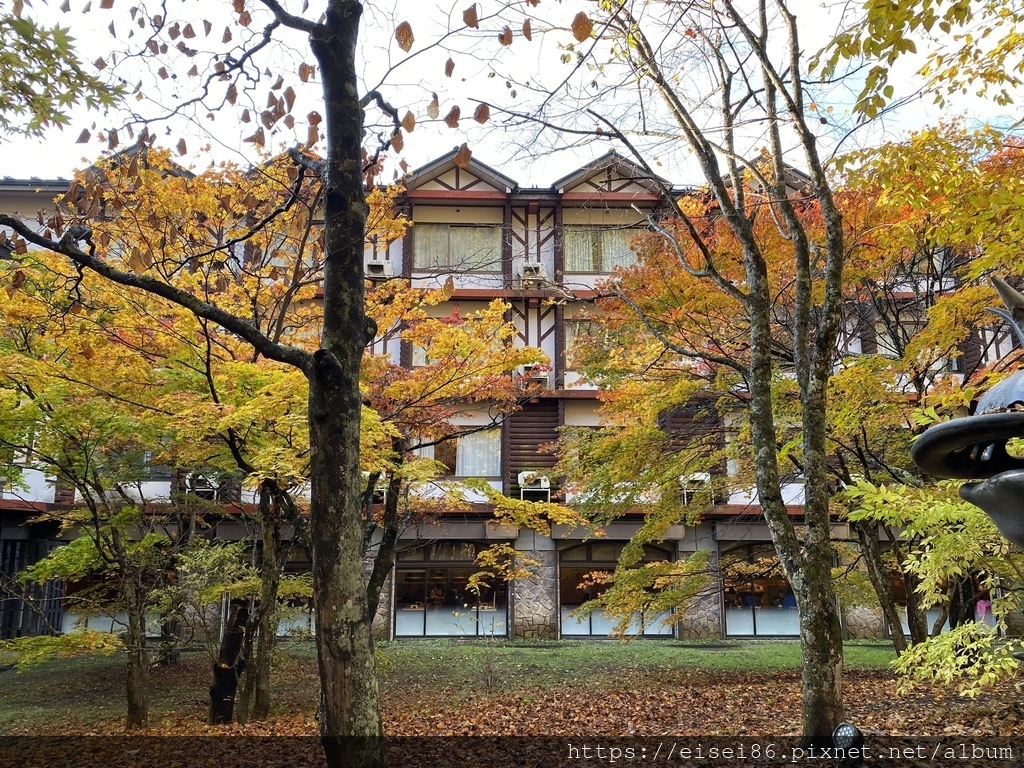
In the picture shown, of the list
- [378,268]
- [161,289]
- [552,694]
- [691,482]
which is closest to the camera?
[161,289]

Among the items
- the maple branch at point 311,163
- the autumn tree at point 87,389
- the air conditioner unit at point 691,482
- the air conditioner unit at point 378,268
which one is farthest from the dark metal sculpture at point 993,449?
the air conditioner unit at point 378,268

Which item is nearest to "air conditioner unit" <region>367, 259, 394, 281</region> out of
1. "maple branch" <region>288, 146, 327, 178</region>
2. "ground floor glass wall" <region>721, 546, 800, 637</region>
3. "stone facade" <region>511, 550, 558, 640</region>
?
"stone facade" <region>511, 550, 558, 640</region>

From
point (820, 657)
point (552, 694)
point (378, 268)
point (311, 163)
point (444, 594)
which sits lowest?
point (552, 694)

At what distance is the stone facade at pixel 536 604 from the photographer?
21109 mm

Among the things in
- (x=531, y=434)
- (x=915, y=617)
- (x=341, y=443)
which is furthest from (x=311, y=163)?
(x=531, y=434)

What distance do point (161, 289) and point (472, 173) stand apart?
18.9 metres

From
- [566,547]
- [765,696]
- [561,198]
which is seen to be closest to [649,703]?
[765,696]

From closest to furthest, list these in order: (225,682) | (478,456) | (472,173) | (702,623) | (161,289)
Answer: (161,289) < (225,682) < (702,623) < (478,456) < (472,173)

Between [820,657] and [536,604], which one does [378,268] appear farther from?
[820,657]

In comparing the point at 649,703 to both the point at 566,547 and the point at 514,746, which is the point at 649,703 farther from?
the point at 566,547

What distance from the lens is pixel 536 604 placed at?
840 inches

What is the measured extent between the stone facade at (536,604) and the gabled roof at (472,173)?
11.1 m

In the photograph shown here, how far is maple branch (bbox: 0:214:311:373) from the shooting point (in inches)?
195

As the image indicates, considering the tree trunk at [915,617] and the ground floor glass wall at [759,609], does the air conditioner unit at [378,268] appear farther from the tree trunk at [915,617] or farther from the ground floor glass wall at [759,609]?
the tree trunk at [915,617]
